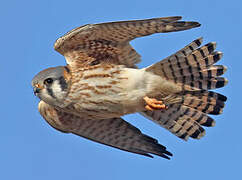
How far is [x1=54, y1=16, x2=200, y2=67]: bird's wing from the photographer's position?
1070 centimetres

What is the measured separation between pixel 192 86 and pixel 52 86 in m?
2.87

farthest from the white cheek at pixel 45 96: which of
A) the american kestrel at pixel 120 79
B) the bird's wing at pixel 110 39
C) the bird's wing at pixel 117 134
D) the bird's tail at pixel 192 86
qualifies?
the bird's tail at pixel 192 86

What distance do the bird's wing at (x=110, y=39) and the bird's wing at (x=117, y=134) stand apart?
5.63 feet

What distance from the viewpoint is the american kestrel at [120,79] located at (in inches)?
456

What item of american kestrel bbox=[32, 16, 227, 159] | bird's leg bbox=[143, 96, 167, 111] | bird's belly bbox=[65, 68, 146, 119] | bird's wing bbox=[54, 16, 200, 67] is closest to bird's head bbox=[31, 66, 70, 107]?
american kestrel bbox=[32, 16, 227, 159]

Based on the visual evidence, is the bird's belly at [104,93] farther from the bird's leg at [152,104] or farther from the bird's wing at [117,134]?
the bird's wing at [117,134]

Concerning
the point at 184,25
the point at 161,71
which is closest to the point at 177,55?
the point at 161,71

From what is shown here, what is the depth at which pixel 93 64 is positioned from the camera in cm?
1201

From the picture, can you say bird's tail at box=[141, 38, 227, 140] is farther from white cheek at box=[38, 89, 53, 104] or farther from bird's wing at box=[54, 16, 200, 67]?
white cheek at box=[38, 89, 53, 104]

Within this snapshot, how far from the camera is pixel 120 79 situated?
38.7ft

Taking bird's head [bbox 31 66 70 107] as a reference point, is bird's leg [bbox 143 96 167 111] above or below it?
below

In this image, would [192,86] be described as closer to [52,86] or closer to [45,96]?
[52,86]

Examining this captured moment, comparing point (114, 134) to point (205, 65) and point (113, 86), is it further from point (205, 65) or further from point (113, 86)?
point (205, 65)

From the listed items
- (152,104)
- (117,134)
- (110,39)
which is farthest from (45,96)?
(117,134)
